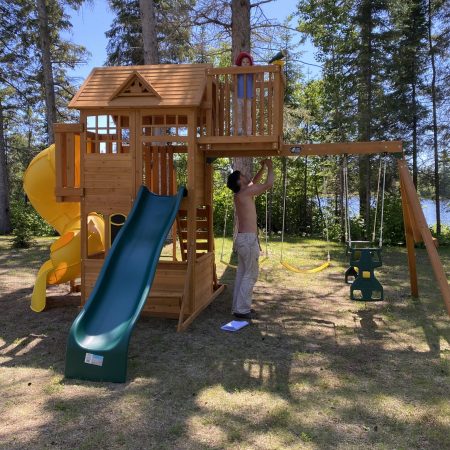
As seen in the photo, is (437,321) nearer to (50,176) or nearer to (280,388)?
(280,388)

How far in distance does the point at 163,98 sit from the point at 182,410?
4190 mm

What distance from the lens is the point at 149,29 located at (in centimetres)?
1196

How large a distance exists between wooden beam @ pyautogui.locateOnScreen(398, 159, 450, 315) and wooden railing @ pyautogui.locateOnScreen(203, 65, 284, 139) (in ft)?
6.09

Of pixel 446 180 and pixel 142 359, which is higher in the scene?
pixel 446 180

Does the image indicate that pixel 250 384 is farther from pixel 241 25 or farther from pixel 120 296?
pixel 241 25

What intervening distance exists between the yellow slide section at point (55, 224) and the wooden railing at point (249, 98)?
2.39 m

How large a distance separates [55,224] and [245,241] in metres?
3.71

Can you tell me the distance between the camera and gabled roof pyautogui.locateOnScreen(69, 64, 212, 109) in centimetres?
619

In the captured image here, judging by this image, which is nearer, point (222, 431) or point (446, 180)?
point (222, 431)

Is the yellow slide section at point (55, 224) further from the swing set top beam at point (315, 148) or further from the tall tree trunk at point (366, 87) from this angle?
the tall tree trunk at point (366, 87)

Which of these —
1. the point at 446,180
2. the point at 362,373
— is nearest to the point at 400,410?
the point at 362,373

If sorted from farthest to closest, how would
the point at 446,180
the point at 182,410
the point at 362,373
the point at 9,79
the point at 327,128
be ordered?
the point at 327,128 < the point at 9,79 < the point at 446,180 < the point at 362,373 < the point at 182,410

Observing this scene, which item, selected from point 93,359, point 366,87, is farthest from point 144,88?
point 366,87

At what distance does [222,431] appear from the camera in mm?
3203
